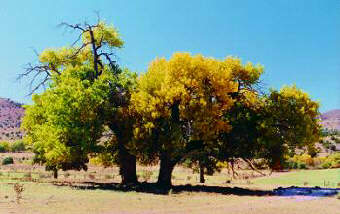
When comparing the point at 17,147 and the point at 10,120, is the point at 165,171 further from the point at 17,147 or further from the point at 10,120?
the point at 10,120

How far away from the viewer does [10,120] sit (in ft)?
547

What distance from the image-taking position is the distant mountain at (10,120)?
141m

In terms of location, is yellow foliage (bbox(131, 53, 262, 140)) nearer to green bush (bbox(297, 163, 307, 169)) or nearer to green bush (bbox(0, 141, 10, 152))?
green bush (bbox(297, 163, 307, 169))

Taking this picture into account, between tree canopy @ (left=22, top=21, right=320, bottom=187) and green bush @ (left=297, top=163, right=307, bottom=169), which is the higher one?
tree canopy @ (left=22, top=21, right=320, bottom=187)

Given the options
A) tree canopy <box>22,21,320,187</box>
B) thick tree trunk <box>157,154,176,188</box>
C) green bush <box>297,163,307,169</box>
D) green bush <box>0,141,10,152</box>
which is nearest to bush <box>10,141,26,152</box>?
green bush <box>0,141,10,152</box>

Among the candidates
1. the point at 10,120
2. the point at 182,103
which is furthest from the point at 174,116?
the point at 10,120

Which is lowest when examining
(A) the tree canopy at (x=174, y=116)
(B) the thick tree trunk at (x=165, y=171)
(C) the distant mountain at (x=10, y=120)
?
(B) the thick tree trunk at (x=165, y=171)

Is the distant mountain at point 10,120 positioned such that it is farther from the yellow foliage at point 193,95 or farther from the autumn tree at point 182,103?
the yellow foliage at point 193,95

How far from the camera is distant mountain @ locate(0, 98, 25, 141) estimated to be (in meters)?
141

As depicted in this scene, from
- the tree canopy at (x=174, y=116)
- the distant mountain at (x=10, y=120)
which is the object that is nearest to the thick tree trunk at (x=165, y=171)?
the tree canopy at (x=174, y=116)

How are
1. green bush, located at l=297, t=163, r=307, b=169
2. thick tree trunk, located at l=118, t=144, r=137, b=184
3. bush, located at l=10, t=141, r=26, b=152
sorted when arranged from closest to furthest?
1. thick tree trunk, located at l=118, t=144, r=137, b=184
2. green bush, located at l=297, t=163, r=307, b=169
3. bush, located at l=10, t=141, r=26, b=152

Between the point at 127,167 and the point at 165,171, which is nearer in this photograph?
the point at 165,171

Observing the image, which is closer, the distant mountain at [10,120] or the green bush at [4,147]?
the green bush at [4,147]

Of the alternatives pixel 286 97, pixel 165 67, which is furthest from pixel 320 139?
pixel 165 67
